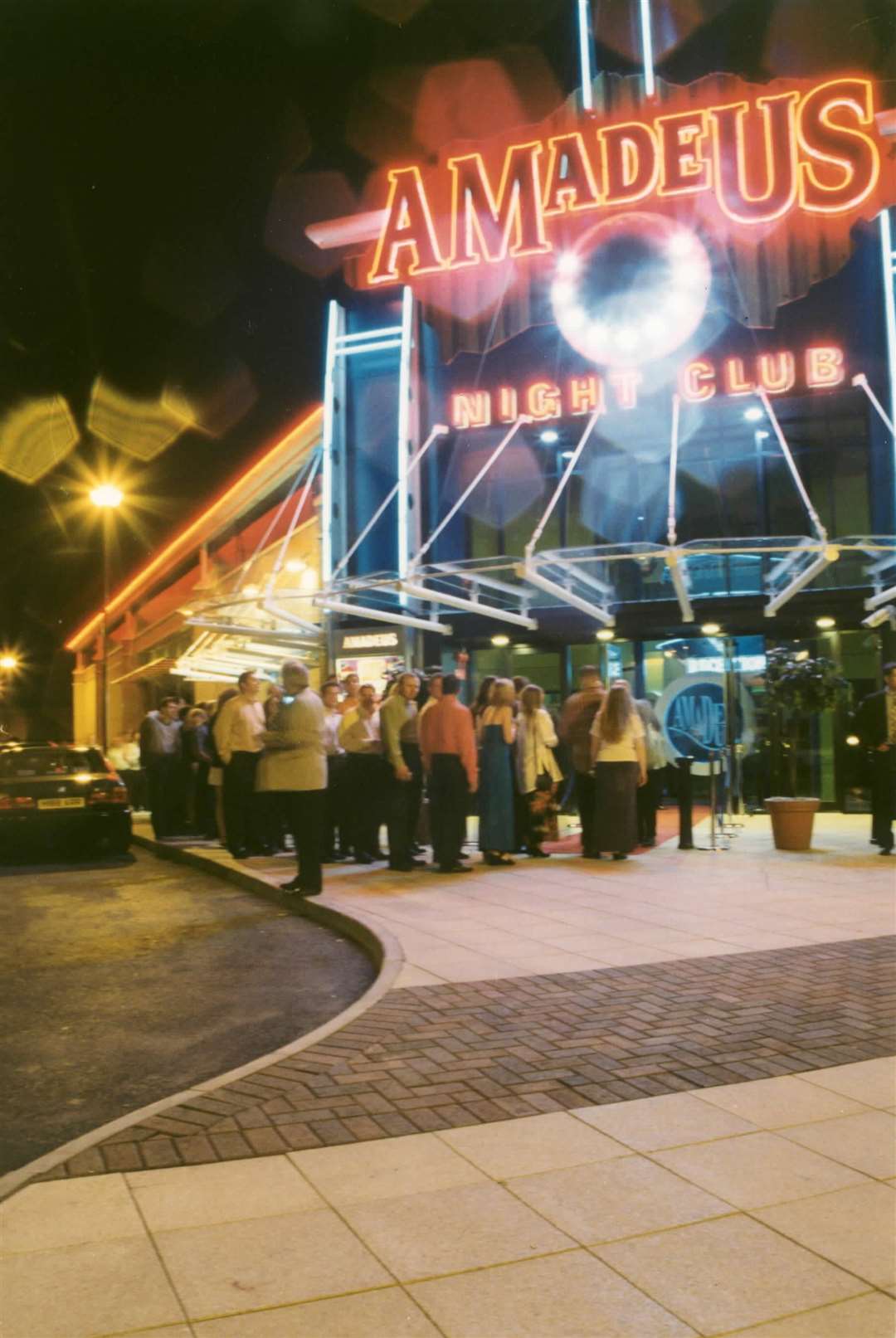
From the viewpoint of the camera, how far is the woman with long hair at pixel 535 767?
11.1 metres

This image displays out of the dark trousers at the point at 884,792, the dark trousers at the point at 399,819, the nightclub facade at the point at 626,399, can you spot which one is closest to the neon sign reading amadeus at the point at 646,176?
the nightclub facade at the point at 626,399

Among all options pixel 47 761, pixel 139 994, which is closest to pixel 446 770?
pixel 139 994

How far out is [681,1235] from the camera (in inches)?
119

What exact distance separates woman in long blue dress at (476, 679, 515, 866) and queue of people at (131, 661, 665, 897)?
1 centimetres

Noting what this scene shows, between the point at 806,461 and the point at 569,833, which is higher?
the point at 806,461

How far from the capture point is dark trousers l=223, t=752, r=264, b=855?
448 inches

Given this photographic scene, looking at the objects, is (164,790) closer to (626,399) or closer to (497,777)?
(497,777)

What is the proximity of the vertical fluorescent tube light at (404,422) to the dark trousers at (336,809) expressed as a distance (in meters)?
6.64

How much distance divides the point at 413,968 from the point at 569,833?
319 inches

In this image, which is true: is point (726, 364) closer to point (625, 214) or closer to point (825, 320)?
point (825, 320)

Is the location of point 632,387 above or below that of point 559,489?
above

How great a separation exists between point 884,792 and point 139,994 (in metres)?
7.77

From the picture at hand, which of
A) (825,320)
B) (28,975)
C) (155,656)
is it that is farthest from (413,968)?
(155,656)

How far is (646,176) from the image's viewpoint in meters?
17.9
